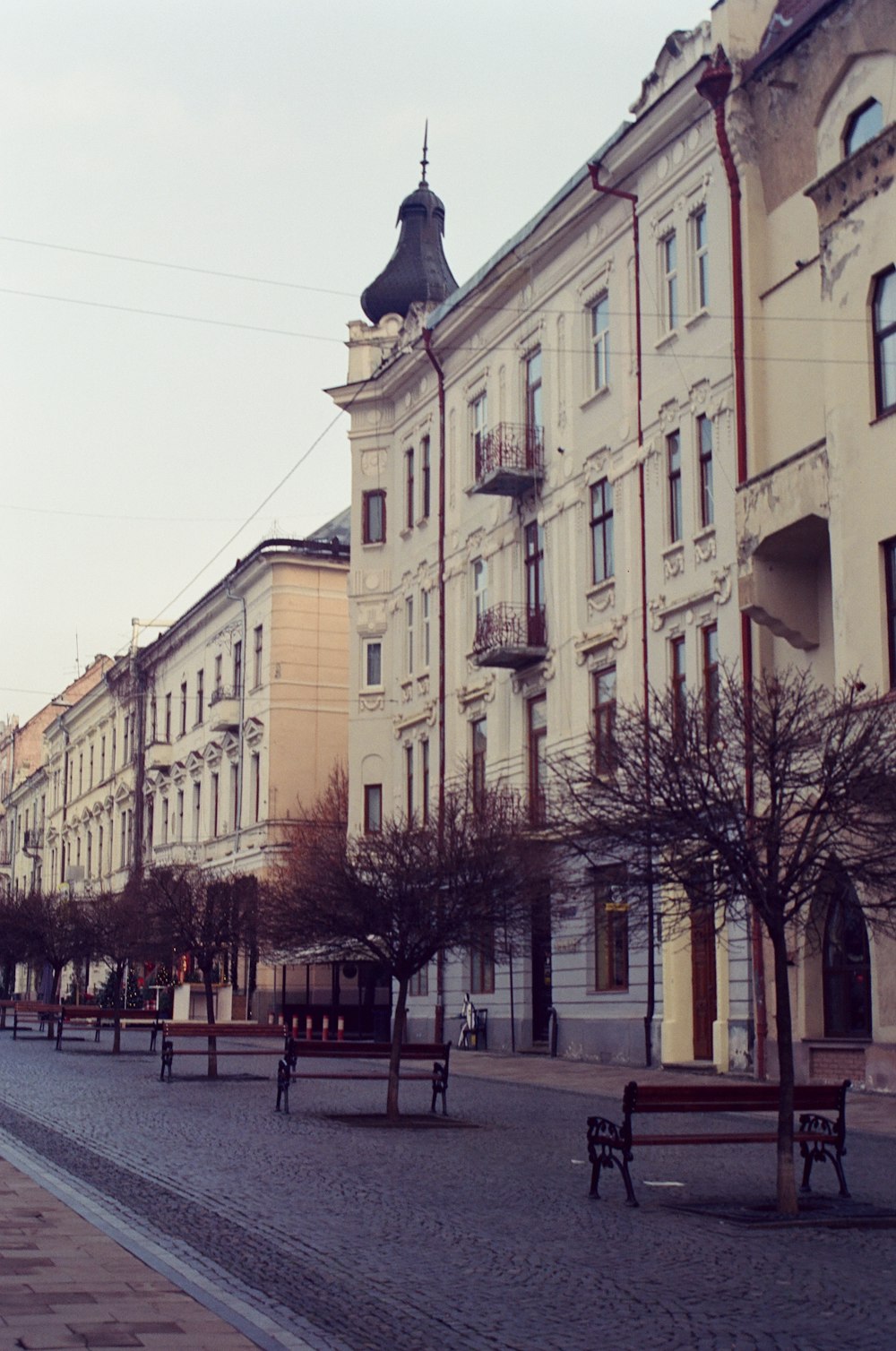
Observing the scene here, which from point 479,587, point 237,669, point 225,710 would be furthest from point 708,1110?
point 237,669

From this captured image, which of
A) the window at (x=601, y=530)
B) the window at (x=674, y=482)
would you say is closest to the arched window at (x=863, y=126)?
the window at (x=674, y=482)

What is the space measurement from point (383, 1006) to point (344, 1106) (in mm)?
22015

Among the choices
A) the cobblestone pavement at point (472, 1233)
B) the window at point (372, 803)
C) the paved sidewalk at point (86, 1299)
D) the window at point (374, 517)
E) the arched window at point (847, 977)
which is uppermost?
the window at point (374, 517)

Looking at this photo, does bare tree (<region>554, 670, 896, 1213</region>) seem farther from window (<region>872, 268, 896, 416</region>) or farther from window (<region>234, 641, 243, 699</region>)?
window (<region>234, 641, 243, 699</region>)

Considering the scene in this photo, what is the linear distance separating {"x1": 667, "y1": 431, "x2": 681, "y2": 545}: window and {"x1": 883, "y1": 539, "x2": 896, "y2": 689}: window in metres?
7.74

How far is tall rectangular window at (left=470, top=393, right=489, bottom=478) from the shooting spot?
38281 millimetres

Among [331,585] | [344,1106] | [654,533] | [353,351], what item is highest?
[353,351]

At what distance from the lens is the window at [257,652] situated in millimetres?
54000

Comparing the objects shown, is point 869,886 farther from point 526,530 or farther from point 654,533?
point 526,530

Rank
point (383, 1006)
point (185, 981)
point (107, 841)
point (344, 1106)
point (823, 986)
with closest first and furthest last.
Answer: point (344, 1106), point (823, 986), point (383, 1006), point (185, 981), point (107, 841)

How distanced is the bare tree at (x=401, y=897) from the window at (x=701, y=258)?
33.6 feet

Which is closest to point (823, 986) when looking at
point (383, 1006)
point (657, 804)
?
point (657, 804)

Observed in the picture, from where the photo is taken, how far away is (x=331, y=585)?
53719 mm

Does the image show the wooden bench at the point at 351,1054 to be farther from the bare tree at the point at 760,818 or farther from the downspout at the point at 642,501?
the downspout at the point at 642,501
